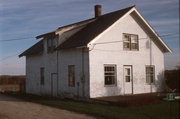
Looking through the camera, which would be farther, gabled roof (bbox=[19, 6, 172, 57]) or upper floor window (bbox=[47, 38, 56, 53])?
upper floor window (bbox=[47, 38, 56, 53])

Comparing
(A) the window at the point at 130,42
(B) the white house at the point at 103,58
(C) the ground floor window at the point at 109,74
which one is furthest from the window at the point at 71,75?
(A) the window at the point at 130,42

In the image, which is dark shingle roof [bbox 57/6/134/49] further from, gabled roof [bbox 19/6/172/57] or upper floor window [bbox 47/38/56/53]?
upper floor window [bbox 47/38/56/53]

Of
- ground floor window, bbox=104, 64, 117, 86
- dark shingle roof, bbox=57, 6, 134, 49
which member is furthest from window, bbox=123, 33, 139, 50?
ground floor window, bbox=104, 64, 117, 86

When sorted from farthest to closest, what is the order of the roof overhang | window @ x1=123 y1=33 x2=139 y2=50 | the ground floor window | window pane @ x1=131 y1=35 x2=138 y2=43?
window pane @ x1=131 y1=35 x2=138 y2=43
the roof overhang
window @ x1=123 y1=33 x2=139 y2=50
the ground floor window

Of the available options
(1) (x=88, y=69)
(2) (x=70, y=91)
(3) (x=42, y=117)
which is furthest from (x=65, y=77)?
(3) (x=42, y=117)

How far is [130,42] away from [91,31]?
316 centimetres

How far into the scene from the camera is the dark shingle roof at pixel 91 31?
2100 centimetres

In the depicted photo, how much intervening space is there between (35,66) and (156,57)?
36.2ft

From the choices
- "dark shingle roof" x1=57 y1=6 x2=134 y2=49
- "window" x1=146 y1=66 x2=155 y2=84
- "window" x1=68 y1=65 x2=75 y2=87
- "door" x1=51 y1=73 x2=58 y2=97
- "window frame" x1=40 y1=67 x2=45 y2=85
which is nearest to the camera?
"dark shingle roof" x1=57 y1=6 x2=134 y2=49

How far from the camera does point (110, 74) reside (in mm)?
21500

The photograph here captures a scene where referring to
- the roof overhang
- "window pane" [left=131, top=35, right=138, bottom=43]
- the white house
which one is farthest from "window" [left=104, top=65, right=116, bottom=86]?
the roof overhang

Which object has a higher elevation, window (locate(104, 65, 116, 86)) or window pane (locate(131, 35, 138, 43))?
window pane (locate(131, 35, 138, 43))

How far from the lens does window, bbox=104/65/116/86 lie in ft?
69.9

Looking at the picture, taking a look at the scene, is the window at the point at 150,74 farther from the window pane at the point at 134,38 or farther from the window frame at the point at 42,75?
the window frame at the point at 42,75
